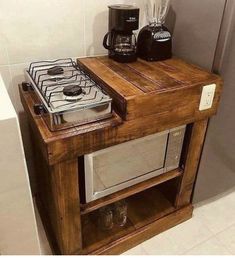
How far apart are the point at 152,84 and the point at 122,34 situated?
30cm

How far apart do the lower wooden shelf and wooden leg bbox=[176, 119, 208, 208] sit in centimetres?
9

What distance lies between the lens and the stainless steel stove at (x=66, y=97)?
2.51ft

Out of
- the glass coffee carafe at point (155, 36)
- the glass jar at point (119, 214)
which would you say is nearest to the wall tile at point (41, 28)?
the glass coffee carafe at point (155, 36)

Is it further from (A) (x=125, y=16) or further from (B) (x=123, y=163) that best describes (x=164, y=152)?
(A) (x=125, y=16)

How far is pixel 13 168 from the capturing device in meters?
0.64

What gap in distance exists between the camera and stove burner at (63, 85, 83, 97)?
81cm

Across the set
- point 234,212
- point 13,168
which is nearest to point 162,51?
point 13,168

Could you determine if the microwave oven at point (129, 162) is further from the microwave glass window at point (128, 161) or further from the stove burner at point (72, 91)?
the stove burner at point (72, 91)

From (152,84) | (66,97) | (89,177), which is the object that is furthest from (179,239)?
(66,97)

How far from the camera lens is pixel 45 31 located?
1.05 m

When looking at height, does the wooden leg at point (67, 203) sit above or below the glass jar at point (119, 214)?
above

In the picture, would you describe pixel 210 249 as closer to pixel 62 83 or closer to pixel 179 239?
pixel 179 239

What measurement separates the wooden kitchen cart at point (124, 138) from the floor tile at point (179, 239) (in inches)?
1.9

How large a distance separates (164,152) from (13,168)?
66cm
